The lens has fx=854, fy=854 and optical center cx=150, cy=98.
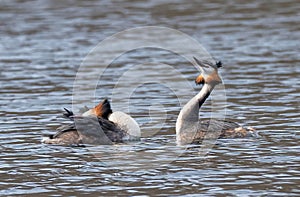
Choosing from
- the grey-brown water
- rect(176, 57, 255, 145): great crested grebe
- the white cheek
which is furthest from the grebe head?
the white cheek

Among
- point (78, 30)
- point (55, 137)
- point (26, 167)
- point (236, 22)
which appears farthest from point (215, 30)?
point (26, 167)

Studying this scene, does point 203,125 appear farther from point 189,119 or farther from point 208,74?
point 208,74

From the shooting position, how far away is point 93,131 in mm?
12781

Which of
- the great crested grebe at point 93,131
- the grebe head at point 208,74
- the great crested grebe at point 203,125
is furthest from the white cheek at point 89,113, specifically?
the grebe head at point 208,74

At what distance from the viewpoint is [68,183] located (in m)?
10.4

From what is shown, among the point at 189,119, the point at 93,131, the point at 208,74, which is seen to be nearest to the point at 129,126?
the point at 93,131

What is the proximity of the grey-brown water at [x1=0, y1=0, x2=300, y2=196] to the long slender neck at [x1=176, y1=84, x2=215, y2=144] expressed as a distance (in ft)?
0.83

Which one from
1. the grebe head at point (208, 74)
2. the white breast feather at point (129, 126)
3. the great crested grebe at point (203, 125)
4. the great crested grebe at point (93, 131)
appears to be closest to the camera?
the great crested grebe at point (93, 131)

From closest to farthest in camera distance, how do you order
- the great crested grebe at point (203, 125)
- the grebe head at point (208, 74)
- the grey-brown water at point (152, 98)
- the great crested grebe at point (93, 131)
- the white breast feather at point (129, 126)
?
the grey-brown water at point (152, 98), the great crested grebe at point (93, 131), the great crested grebe at point (203, 125), the white breast feather at point (129, 126), the grebe head at point (208, 74)

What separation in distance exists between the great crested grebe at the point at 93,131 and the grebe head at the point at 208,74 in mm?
1270

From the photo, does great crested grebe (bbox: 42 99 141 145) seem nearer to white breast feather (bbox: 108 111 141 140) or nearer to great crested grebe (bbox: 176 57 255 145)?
white breast feather (bbox: 108 111 141 140)

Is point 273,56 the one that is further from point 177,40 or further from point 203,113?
point 203,113

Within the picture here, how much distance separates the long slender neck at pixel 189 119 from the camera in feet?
42.7

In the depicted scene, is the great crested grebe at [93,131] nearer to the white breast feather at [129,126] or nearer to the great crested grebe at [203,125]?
the white breast feather at [129,126]
